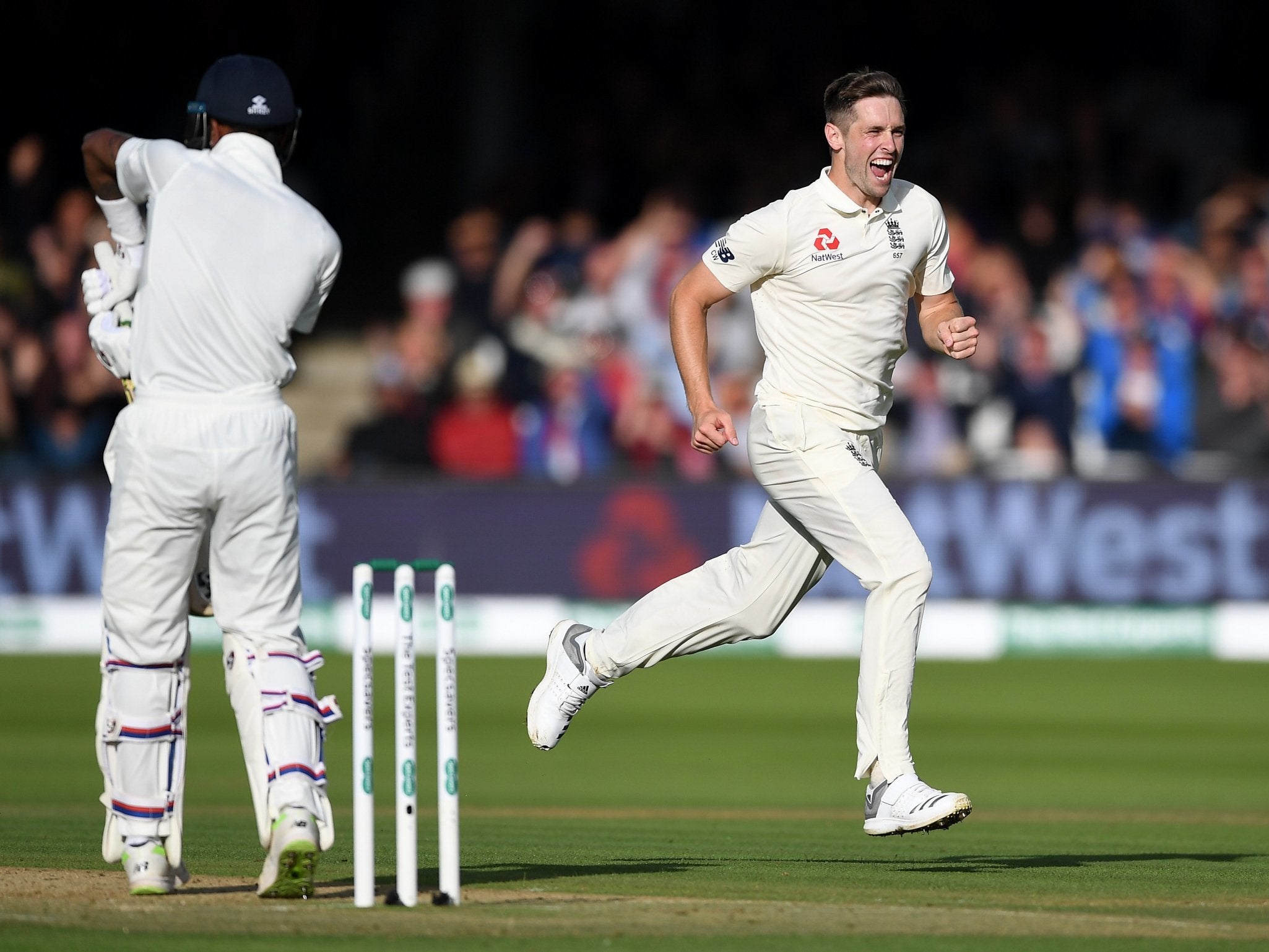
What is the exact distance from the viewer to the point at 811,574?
6.05 meters

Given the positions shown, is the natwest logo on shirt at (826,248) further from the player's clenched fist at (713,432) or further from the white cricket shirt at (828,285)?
the player's clenched fist at (713,432)

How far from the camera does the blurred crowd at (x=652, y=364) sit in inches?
548

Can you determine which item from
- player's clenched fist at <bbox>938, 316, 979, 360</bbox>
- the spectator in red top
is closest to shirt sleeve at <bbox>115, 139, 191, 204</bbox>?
player's clenched fist at <bbox>938, 316, 979, 360</bbox>

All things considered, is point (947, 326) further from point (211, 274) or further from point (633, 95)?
point (633, 95)

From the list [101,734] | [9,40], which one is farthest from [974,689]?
[9,40]

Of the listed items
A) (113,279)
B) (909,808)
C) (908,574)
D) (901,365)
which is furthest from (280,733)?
(901,365)

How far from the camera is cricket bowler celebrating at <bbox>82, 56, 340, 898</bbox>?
487 centimetres

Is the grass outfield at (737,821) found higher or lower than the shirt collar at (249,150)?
lower

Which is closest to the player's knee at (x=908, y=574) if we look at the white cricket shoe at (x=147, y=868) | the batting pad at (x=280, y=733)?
the batting pad at (x=280, y=733)

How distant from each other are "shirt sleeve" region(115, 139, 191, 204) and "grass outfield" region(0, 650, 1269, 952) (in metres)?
1.65

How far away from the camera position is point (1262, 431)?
13828 mm

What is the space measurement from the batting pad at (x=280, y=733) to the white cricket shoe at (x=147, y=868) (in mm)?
249

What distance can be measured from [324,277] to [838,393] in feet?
4.99

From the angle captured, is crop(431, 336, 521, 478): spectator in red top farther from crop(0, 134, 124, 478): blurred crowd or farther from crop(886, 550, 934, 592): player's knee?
crop(886, 550, 934, 592): player's knee
